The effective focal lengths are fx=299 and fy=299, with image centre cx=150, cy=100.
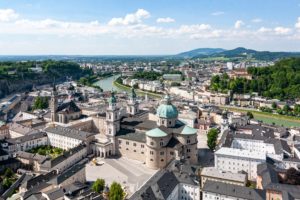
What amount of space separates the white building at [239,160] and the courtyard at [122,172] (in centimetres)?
789

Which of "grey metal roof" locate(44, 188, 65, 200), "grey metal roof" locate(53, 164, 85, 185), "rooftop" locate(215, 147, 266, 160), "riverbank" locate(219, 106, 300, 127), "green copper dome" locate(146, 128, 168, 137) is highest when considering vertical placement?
"green copper dome" locate(146, 128, 168, 137)

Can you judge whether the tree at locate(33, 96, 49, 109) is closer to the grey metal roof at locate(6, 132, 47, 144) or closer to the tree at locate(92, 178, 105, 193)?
the grey metal roof at locate(6, 132, 47, 144)

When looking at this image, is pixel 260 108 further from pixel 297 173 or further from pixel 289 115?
pixel 297 173

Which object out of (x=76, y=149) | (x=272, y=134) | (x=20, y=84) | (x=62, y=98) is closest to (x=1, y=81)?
(x=20, y=84)

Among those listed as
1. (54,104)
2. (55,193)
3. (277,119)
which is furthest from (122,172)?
(277,119)

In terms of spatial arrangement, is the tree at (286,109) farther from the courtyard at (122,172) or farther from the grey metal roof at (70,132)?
the grey metal roof at (70,132)

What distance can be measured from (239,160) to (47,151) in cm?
2515

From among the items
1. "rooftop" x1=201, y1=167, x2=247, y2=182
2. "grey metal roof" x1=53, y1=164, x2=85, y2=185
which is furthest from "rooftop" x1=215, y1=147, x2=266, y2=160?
"grey metal roof" x1=53, y1=164, x2=85, y2=185

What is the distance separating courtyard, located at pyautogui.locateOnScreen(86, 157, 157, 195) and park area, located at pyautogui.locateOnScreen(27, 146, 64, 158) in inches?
225

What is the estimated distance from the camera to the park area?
39875mm

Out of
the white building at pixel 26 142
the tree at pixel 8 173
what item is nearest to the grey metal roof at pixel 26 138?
the white building at pixel 26 142

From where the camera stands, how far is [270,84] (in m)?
91.1

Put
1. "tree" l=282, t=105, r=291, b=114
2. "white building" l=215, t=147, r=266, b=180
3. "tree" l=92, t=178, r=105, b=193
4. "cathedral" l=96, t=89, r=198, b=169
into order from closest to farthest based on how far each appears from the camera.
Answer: "tree" l=92, t=178, r=105, b=193 < "white building" l=215, t=147, r=266, b=180 < "cathedral" l=96, t=89, r=198, b=169 < "tree" l=282, t=105, r=291, b=114

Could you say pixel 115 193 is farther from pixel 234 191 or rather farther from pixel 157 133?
pixel 157 133
